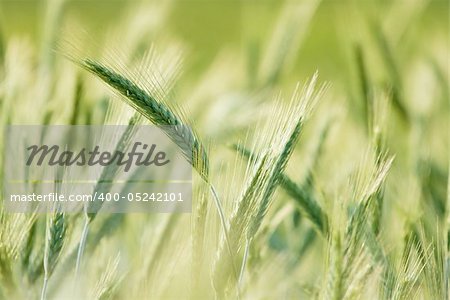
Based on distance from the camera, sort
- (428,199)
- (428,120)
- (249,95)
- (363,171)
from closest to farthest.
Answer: (363,171)
(428,199)
(428,120)
(249,95)

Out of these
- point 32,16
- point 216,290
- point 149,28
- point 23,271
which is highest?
point 149,28

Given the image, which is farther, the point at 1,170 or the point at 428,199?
the point at 428,199

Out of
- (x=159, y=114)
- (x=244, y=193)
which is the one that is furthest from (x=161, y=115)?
(x=244, y=193)

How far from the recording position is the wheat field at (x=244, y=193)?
90 cm

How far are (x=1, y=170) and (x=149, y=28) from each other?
826 millimetres

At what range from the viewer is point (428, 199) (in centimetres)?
127

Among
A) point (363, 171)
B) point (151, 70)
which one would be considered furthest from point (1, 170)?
point (363, 171)

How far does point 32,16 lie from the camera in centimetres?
702

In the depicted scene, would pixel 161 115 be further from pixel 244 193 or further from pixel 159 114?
pixel 244 193

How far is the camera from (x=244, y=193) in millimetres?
879

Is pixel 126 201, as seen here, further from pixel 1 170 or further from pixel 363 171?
pixel 363 171

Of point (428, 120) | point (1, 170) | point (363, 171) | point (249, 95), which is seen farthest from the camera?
point (249, 95)

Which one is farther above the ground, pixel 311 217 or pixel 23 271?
pixel 311 217

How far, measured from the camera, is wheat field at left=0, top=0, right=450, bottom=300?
90 cm
